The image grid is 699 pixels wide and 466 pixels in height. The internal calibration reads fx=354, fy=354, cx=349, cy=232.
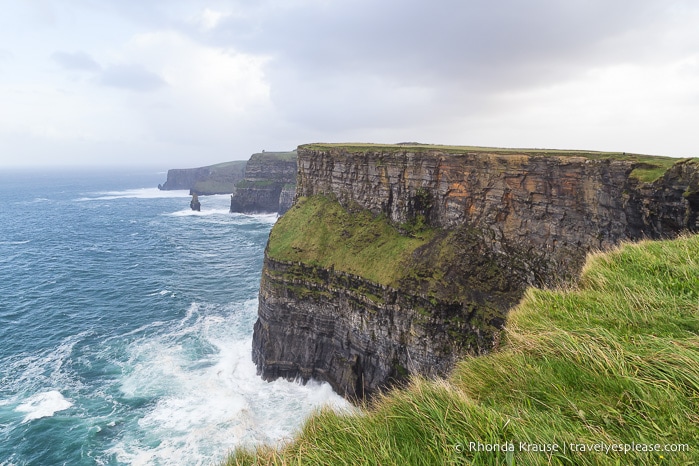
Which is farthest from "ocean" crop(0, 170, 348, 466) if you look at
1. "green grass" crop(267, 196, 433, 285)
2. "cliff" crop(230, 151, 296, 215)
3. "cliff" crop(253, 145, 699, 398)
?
"cliff" crop(230, 151, 296, 215)

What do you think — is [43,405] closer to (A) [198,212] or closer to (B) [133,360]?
(B) [133,360]

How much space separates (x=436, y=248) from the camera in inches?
1300

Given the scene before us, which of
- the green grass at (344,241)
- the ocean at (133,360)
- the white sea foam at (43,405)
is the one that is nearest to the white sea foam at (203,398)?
the ocean at (133,360)

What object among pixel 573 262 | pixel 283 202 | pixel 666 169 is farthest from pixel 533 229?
pixel 283 202

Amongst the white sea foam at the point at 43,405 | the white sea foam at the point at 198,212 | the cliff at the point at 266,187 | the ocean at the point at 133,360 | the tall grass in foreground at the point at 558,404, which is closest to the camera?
the tall grass in foreground at the point at 558,404

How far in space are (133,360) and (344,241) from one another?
25.3 metres

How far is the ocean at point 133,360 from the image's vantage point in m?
26.7

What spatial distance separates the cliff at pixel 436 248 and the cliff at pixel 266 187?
82.2m

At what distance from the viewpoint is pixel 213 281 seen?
196 feet

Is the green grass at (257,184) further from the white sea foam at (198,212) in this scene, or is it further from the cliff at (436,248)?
the cliff at (436,248)

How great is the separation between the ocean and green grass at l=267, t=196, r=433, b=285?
11.5m

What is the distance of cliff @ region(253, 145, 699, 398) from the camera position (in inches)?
985

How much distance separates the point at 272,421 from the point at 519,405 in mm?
29102

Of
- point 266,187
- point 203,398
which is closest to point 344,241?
point 203,398
